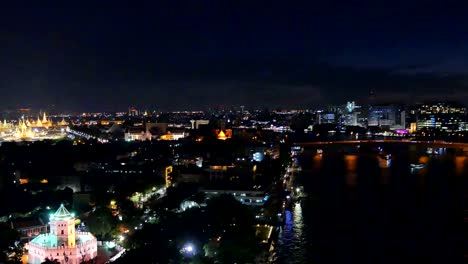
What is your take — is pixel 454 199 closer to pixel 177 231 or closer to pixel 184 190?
pixel 184 190

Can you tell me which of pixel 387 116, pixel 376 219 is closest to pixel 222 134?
pixel 376 219

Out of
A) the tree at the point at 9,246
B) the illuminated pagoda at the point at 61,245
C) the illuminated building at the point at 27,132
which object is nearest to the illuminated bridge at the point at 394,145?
the illuminated building at the point at 27,132

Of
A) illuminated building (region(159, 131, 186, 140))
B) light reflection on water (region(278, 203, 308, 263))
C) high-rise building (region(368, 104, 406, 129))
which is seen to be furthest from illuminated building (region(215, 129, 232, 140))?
high-rise building (region(368, 104, 406, 129))

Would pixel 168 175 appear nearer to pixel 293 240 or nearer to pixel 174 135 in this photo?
pixel 293 240

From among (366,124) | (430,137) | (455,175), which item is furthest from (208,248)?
(366,124)

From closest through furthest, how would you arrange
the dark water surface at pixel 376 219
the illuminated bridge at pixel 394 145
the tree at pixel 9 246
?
the tree at pixel 9 246, the dark water surface at pixel 376 219, the illuminated bridge at pixel 394 145

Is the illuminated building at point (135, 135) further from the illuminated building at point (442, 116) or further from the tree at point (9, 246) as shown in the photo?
the illuminated building at point (442, 116)
